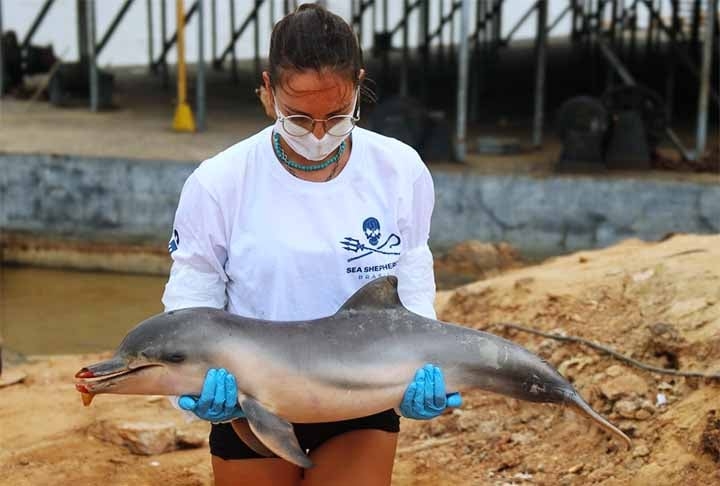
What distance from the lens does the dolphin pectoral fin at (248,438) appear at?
128 inches

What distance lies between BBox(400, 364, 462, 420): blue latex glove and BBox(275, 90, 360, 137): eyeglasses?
75cm

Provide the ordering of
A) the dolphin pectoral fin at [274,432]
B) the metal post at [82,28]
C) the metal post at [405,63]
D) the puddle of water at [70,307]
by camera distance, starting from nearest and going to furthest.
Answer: the dolphin pectoral fin at [274,432] → the puddle of water at [70,307] → the metal post at [405,63] → the metal post at [82,28]

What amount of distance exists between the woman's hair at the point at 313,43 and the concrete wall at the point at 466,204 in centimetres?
997

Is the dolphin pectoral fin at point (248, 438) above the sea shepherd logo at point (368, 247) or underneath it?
underneath

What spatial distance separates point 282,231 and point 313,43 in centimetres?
56

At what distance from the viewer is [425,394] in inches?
126

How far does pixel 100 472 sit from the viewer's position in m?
5.29

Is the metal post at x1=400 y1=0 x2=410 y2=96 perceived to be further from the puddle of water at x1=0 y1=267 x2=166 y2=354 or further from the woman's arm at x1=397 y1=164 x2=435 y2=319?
the woman's arm at x1=397 y1=164 x2=435 y2=319

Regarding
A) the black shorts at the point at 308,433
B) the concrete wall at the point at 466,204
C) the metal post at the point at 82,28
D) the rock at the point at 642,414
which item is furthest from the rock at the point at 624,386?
the metal post at the point at 82,28

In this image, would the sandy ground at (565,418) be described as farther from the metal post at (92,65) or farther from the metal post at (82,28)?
the metal post at (82,28)

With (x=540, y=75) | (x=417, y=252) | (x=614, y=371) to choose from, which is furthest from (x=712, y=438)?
(x=540, y=75)

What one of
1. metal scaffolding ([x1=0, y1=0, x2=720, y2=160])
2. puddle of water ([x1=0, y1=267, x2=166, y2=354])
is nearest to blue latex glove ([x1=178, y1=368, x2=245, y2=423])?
puddle of water ([x1=0, y1=267, x2=166, y2=354])

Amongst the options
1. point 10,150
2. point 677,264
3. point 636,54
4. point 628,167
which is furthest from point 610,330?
point 636,54

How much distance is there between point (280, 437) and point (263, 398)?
0.49 feet
